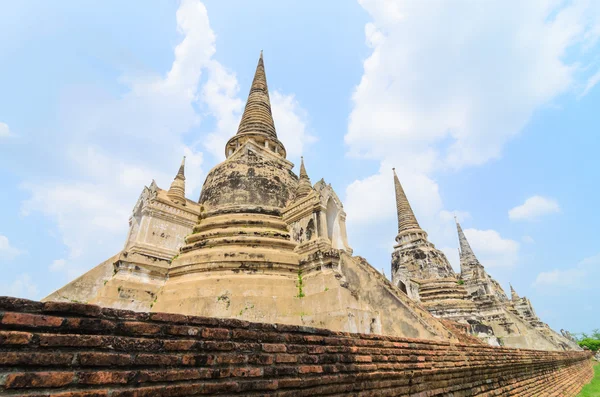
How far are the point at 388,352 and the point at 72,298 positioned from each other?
1304 cm

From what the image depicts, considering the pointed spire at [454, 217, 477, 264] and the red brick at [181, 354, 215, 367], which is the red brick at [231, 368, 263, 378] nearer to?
the red brick at [181, 354, 215, 367]

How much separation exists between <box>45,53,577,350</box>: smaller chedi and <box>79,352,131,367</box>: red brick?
8042mm

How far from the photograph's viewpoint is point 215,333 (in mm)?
2699

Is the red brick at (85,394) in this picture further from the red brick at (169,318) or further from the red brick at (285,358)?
the red brick at (285,358)

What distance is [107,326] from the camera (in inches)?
87.0

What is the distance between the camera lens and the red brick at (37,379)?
1.71m

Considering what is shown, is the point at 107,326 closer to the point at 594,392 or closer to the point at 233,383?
the point at 233,383

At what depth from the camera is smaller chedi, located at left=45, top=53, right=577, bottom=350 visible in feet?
34.1

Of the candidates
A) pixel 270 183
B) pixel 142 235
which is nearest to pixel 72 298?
pixel 142 235

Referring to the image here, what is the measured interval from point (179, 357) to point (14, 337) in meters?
1.01

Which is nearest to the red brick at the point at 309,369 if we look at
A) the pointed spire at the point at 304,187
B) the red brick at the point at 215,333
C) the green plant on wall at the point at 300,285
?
the red brick at the point at 215,333

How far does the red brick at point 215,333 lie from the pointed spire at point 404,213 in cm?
2741

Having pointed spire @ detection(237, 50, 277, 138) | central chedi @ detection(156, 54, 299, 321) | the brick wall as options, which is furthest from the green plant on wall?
pointed spire @ detection(237, 50, 277, 138)

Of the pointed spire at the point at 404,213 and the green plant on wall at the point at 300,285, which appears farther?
the pointed spire at the point at 404,213
